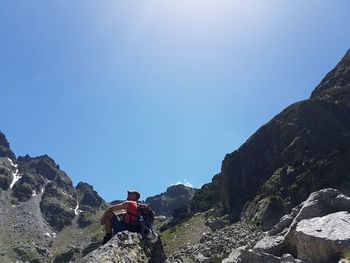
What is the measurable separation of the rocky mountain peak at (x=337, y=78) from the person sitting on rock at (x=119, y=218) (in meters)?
91.3

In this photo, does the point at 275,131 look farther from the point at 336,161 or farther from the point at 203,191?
the point at 203,191

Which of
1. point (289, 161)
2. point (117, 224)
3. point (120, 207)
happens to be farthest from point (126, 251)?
point (289, 161)

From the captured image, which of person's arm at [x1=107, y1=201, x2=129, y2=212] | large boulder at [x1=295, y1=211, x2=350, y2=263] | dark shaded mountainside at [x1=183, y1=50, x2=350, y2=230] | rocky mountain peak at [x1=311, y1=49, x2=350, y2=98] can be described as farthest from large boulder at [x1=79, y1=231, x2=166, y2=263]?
rocky mountain peak at [x1=311, y1=49, x2=350, y2=98]

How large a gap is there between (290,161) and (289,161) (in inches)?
12.9

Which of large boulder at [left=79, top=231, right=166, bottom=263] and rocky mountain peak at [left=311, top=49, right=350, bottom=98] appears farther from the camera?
rocky mountain peak at [left=311, top=49, right=350, bottom=98]

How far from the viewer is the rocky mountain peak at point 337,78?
10300cm

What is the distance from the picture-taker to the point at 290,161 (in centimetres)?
7819

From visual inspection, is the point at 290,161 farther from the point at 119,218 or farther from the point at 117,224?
the point at 117,224

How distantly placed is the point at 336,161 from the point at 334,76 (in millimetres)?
49717

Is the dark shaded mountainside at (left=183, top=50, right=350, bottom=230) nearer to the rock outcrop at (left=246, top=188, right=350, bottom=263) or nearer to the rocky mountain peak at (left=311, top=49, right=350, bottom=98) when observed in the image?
the rocky mountain peak at (left=311, top=49, right=350, bottom=98)

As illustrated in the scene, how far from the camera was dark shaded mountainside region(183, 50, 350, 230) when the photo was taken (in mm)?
65188

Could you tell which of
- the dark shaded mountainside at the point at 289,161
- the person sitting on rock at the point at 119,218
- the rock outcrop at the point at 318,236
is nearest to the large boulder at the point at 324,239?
the rock outcrop at the point at 318,236

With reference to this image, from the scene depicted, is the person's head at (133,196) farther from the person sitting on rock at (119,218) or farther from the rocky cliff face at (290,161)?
the rocky cliff face at (290,161)

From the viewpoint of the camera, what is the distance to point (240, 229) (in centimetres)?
5859
